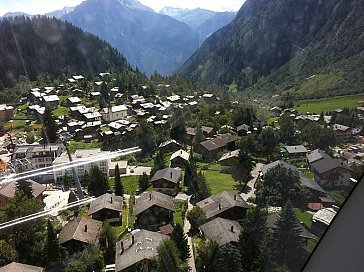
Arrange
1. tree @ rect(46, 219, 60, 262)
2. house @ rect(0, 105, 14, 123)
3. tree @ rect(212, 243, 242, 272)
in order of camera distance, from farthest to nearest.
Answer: house @ rect(0, 105, 14, 123), tree @ rect(46, 219, 60, 262), tree @ rect(212, 243, 242, 272)

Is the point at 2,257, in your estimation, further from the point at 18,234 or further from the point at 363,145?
the point at 363,145

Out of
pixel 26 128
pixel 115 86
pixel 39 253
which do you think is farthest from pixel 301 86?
pixel 115 86

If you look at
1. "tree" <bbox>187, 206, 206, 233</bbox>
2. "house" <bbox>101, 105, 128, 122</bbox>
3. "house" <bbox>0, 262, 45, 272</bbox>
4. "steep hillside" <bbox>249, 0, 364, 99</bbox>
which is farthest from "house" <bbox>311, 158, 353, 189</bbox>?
"house" <bbox>101, 105, 128, 122</bbox>

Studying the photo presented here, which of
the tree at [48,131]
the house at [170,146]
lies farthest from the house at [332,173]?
the house at [170,146]

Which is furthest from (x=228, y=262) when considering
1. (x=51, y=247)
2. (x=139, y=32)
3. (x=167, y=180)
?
(x=139, y=32)

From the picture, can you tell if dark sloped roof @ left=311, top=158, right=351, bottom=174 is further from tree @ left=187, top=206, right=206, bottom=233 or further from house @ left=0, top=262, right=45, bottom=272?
tree @ left=187, top=206, right=206, bottom=233

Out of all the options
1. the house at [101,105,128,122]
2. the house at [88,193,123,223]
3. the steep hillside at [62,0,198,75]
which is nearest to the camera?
the house at [88,193,123,223]

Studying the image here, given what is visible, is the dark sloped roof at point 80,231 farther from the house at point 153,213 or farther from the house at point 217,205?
the house at point 217,205
